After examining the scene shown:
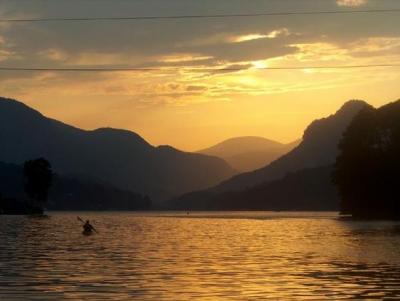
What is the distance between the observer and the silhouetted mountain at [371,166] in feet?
550

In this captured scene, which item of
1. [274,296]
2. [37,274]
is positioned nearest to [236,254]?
[37,274]

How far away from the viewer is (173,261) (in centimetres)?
5175

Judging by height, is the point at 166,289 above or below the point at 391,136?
below

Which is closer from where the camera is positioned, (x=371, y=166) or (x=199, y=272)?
(x=199, y=272)

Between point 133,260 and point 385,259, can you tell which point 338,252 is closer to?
point 385,259

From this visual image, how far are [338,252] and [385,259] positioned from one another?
8.62m

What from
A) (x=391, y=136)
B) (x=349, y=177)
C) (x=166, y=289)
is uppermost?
(x=391, y=136)

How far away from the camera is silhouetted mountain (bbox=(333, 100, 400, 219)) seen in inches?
6594

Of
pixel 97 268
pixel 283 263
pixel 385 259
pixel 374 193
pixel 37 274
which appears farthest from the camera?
pixel 374 193

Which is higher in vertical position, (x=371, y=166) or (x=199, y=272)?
(x=371, y=166)

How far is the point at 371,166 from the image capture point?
16975 cm

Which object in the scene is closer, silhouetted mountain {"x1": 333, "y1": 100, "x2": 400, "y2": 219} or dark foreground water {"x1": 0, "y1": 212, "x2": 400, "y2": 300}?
dark foreground water {"x1": 0, "y1": 212, "x2": 400, "y2": 300}

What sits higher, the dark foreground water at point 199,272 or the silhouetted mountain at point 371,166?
the silhouetted mountain at point 371,166

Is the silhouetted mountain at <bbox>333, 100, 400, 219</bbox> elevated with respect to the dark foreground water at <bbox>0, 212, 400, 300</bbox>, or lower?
elevated
